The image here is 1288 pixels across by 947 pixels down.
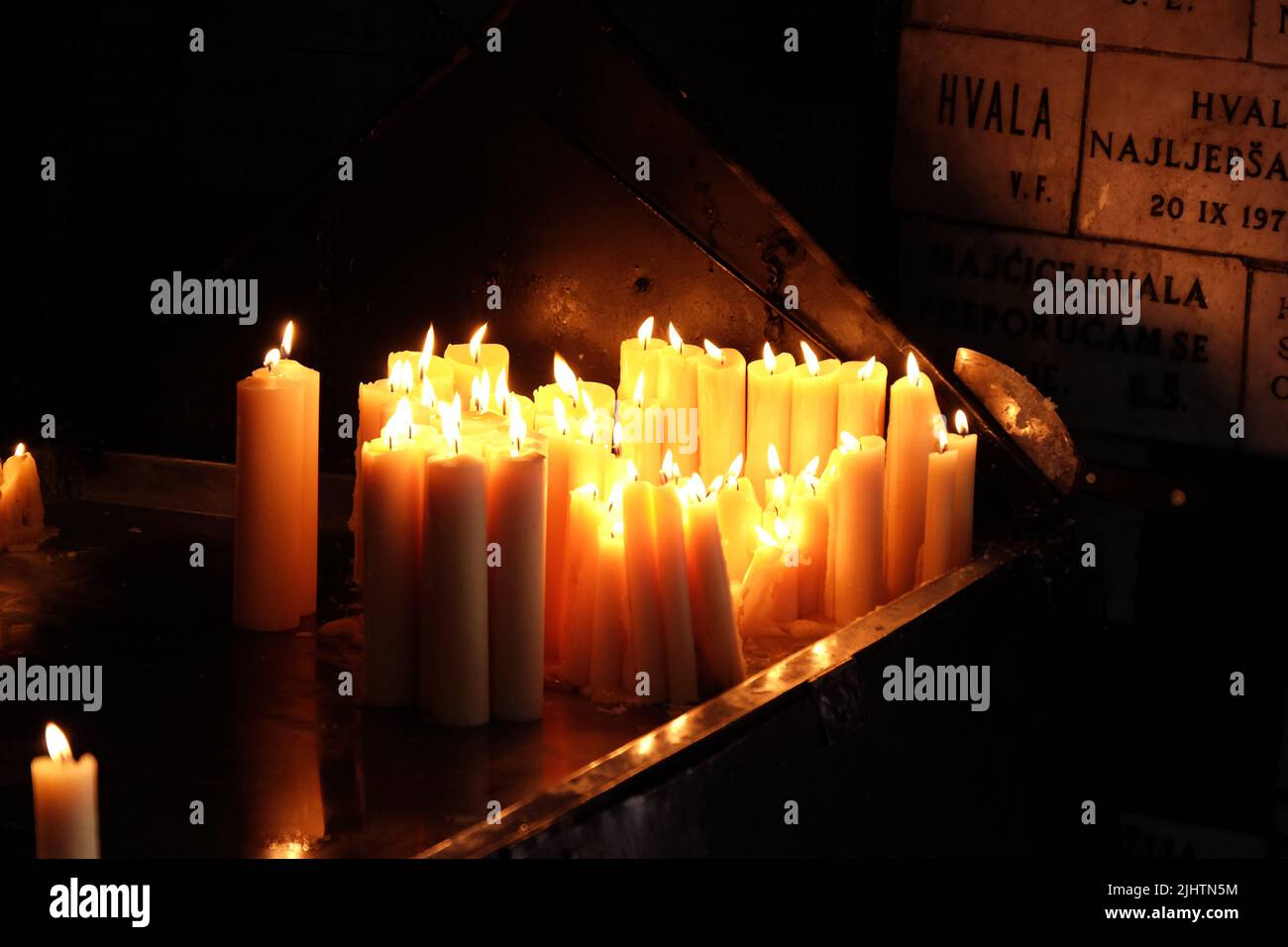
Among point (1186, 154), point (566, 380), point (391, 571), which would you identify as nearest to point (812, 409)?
point (566, 380)

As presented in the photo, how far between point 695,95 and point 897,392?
158cm

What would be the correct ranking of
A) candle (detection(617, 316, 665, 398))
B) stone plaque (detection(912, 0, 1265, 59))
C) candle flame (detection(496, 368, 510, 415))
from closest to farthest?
1. candle flame (detection(496, 368, 510, 415))
2. candle (detection(617, 316, 665, 398))
3. stone plaque (detection(912, 0, 1265, 59))

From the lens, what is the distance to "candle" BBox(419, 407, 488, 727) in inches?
110

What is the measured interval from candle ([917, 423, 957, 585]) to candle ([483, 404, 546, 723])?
2.50ft

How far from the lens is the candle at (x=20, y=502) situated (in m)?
3.49

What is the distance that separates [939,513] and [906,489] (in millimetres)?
127

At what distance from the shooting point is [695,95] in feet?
15.1

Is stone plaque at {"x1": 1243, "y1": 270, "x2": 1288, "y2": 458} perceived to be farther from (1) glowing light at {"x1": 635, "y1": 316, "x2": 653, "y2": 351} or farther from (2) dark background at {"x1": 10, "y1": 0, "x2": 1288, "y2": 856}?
(1) glowing light at {"x1": 635, "y1": 316, "x2": 653, "y2": 351}

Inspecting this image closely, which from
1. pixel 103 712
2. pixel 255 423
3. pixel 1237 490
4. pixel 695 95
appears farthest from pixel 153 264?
pixel 1237 490

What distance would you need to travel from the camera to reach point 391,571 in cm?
290

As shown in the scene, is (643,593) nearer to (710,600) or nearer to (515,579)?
(710,600)

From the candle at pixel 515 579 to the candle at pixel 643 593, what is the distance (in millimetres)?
145

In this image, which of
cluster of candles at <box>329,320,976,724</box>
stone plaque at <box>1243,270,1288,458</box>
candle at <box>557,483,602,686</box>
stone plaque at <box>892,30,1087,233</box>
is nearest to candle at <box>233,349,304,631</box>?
cluster of candles at <box>329,320,976,724</box>
